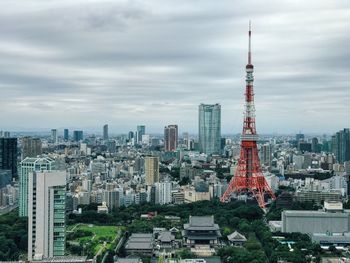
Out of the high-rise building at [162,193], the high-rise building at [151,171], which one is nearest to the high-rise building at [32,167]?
the high-rise building at [162,193]

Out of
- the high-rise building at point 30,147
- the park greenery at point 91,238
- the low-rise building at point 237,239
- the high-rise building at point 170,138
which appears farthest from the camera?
the high-rise building at point 170,138

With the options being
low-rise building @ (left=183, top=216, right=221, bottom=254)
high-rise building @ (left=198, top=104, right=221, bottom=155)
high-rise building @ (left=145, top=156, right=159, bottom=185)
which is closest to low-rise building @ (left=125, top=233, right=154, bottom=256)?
low-rise building @ (left=183, top=216, right=221, bottom=254)

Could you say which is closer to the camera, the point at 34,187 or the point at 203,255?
the point at 34,187

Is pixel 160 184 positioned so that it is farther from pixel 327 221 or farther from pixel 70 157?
pixel 70 157

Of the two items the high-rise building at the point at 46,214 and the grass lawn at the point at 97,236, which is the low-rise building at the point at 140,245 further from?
the high-rise building at the point at 46,214

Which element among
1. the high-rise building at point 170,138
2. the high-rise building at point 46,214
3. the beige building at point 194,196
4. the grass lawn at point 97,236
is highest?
the high-rise building at point 170,138

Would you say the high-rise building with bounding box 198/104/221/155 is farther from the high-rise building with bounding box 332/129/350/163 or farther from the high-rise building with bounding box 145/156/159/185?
the high-rise building with bounding box 145/156/159/185

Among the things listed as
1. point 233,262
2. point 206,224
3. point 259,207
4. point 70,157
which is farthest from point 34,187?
point 70,157
